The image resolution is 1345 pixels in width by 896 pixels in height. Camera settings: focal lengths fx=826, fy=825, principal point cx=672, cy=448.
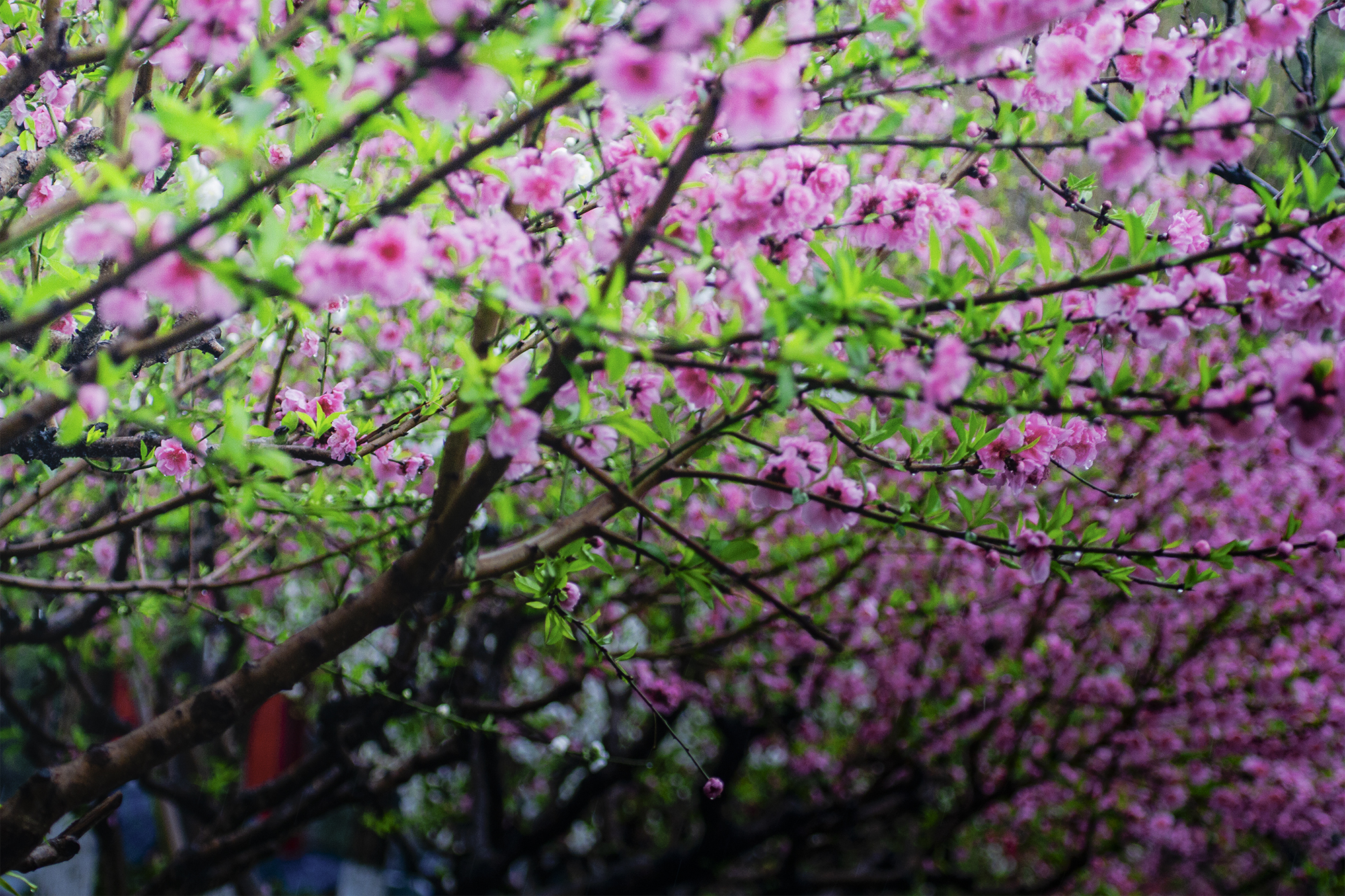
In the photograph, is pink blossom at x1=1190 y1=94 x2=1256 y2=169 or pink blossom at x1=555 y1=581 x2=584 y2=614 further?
pink blossom at x1=555 y1=581 x2=584 y2=614

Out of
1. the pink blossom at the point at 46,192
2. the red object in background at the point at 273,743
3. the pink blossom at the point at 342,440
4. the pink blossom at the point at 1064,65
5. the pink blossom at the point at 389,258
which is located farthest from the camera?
the red object in background at the point at 273,743

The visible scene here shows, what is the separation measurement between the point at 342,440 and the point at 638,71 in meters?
1.28

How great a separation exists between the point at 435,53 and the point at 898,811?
6.55 metres

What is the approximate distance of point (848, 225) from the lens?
2.06m

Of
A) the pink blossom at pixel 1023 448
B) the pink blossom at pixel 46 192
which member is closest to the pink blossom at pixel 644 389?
the pink blossom at pixel 1023 448

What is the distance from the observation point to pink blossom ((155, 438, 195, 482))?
2.16m

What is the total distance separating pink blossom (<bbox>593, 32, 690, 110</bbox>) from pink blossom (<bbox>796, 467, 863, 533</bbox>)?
3.36 ft

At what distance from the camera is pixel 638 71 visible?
118 centimetres

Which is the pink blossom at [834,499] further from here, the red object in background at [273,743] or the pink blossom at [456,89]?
the red object in background at [273,743]

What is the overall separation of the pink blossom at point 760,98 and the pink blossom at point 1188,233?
3.91 feet

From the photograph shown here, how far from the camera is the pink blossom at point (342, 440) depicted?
6.73 feet

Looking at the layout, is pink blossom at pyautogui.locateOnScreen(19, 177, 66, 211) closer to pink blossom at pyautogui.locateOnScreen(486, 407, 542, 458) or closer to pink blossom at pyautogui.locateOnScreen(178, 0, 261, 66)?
pink blossom at pyautogui.locateOnScreen(178, 0, 261, 66)

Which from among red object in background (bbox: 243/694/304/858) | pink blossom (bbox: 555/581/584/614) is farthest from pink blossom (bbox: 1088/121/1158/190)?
red object in background (bbox: 243/694/304/858)

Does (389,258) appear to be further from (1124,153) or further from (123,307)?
(1124,153)
